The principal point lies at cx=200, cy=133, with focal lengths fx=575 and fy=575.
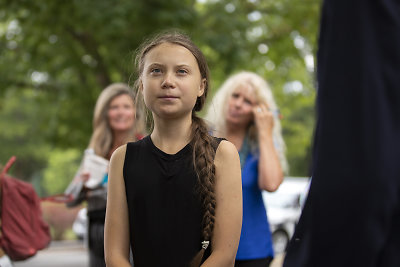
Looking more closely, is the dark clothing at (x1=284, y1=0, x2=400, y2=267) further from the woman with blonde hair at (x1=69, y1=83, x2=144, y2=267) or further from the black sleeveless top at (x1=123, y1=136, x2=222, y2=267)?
the woman with blonde hair at (x1=69, y1=83, x2=144, y2=267)

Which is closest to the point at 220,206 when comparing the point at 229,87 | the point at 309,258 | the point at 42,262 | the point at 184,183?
the point at 184,183

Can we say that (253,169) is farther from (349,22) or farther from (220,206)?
(349,22)

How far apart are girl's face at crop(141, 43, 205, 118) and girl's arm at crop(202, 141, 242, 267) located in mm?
229

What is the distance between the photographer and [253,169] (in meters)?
3.34

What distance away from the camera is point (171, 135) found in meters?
2.19

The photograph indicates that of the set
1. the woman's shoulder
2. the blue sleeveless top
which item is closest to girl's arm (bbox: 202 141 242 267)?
the woman's shoulder

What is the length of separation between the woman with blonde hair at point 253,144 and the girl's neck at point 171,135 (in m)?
0.74

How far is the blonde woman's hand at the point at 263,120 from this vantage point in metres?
3.46

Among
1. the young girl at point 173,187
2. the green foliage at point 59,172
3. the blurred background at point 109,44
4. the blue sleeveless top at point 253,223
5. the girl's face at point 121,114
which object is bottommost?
the green foliage at point 59,172

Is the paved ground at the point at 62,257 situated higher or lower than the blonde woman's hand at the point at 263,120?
lower

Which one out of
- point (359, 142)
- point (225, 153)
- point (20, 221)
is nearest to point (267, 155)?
point (225, 153)

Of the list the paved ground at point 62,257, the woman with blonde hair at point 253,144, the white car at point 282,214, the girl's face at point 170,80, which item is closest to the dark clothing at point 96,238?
the woman with blonde hair at point 253,144

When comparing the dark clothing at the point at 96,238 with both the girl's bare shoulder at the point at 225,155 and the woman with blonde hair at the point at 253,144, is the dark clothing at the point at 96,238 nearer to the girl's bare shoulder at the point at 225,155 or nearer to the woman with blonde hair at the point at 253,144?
the woman with blonde hair at the point at 253,144

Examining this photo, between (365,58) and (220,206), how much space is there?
1.07 metres
